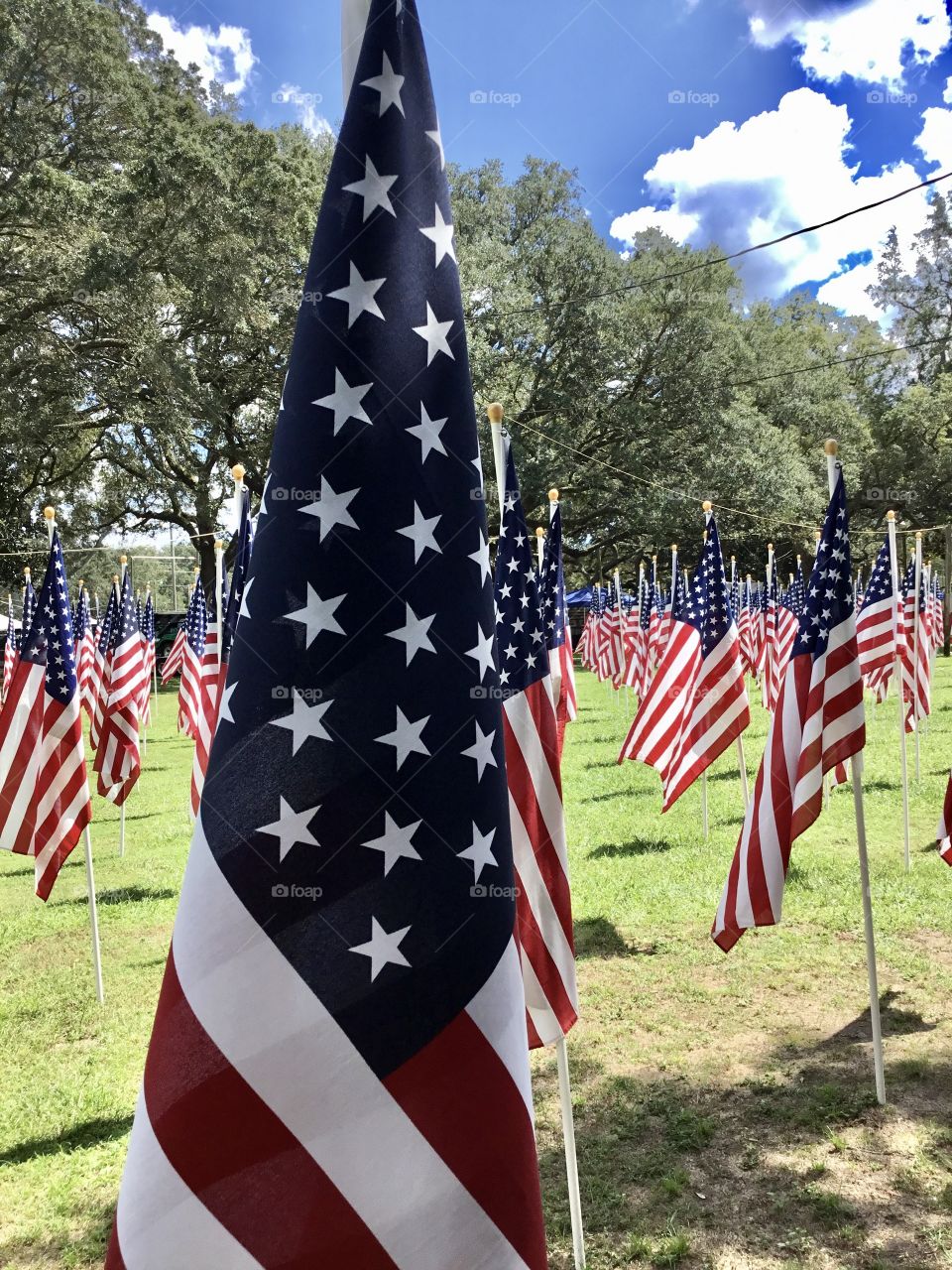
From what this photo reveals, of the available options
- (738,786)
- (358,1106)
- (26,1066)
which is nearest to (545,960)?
(358,1106)

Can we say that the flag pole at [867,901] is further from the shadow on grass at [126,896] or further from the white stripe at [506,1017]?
the shadow on grass at [126,896]

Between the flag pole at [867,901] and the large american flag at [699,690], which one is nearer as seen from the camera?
the flag pole at [867,901]

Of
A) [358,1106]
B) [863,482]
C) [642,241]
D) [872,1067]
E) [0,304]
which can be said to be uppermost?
[642,241]

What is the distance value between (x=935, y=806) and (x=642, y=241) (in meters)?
33.1

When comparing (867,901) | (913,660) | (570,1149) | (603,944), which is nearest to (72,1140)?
(570,1149)

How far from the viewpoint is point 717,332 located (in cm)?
3806

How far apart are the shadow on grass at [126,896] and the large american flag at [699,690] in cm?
558

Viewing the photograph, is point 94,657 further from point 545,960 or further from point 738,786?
point 545,960

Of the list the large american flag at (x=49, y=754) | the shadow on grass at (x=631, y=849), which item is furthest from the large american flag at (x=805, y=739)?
the shadow on grass at (x=631, y=849)

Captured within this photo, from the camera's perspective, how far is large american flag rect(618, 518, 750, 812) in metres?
8.65

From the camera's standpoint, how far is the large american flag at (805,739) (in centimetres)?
507

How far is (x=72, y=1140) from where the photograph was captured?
5.50 metres

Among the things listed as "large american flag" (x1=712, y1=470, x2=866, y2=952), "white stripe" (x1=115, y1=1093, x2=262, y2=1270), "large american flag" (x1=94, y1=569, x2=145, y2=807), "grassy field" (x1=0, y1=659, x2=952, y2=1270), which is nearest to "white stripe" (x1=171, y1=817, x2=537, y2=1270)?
"white stripe" (x1=115, y1=1093, x2=262, y2=1270)

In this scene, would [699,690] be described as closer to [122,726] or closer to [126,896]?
→ [122,726]
